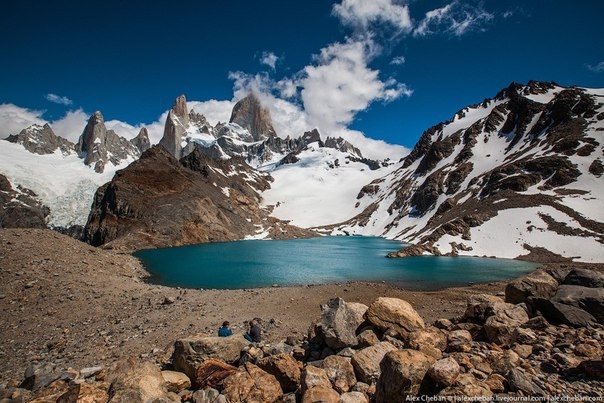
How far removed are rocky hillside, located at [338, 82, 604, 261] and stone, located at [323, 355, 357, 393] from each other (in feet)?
262

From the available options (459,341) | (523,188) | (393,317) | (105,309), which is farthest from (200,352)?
(523,188)

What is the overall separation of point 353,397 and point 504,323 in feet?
24.5

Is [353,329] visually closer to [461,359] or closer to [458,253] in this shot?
[461,359]

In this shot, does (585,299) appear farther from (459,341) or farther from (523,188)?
(523,188)

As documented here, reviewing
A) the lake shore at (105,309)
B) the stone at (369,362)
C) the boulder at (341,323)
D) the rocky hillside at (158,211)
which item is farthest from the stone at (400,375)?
the rocky hillside at (158,211)

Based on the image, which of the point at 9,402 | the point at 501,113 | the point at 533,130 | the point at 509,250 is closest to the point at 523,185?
the point at 509,250

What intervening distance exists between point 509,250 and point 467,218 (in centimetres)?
1935

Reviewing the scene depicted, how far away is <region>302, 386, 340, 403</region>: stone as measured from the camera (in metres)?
9.56

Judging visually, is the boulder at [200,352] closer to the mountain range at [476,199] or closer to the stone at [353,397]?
the stone at [353,397]

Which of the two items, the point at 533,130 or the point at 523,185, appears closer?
the point at 523,185

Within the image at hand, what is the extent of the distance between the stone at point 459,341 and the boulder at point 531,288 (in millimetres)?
5804

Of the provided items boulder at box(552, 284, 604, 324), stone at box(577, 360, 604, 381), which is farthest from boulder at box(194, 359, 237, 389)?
boulder at box(552, 284, 604, 324)

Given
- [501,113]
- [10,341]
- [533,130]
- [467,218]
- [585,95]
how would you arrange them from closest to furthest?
[10,341] < [467,218] < [585,95] < [533,130] < [501,113]

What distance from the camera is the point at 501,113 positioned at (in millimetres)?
190375
